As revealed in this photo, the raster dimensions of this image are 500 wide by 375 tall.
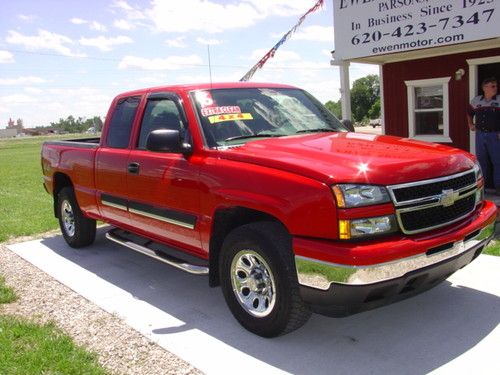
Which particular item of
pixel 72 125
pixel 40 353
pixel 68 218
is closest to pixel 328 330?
pixel 40 353

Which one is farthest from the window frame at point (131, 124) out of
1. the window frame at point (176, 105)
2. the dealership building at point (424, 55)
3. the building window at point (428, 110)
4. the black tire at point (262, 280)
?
the building window at point (428, 110)

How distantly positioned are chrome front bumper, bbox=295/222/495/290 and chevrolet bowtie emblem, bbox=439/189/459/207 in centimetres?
29

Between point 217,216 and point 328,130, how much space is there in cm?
142

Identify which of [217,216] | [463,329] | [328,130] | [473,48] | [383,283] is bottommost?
[463,329]

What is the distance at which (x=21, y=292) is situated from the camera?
17.1ft

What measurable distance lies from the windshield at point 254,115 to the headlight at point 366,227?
1.38 metres

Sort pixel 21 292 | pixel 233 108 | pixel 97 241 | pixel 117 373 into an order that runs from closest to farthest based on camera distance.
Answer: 1. pixel 117 373
2. pixel 233 108
3. pixel 21 292
4. pixel 97 241

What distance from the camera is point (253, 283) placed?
3.78m

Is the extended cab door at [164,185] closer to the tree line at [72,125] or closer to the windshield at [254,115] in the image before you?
the windshield at [254,115]

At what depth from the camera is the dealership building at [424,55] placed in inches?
313

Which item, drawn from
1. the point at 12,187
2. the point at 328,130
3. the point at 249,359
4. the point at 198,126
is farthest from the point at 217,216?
the point at 12,187

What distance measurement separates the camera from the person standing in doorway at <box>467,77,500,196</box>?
761 centimetres

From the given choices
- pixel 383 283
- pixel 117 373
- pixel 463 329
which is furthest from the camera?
pixel 463 329

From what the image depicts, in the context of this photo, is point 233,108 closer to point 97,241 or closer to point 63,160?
point 63,160
